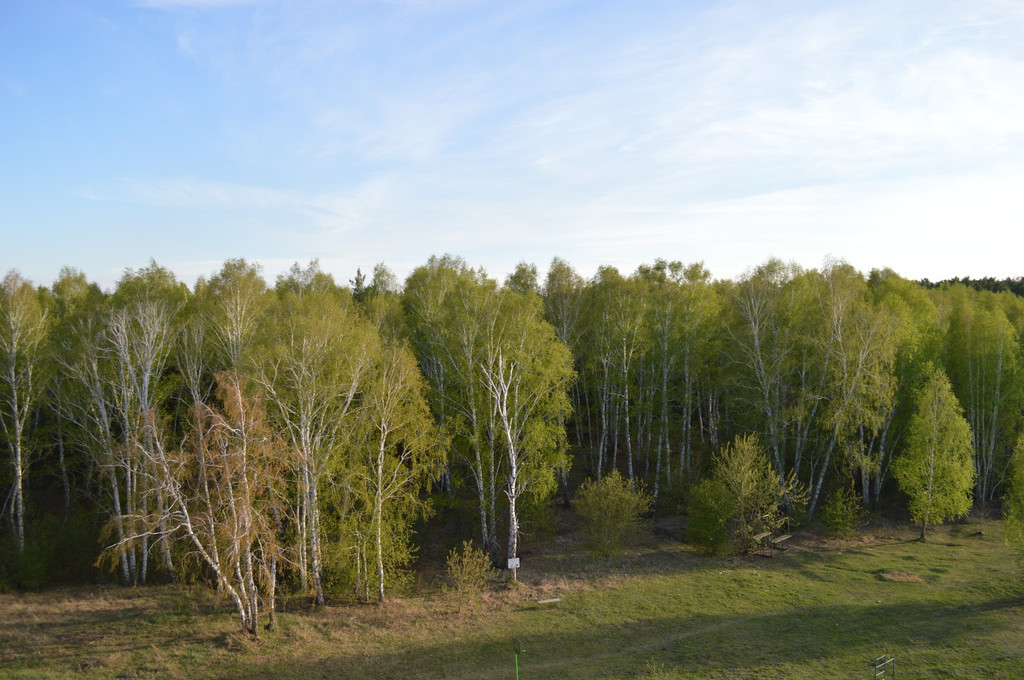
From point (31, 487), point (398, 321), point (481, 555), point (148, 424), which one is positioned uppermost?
point (398, 321)

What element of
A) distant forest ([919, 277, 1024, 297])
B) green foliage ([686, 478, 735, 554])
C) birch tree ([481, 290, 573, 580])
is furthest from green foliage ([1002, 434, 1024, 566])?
distant forest ([919, 277, 1024, 297])

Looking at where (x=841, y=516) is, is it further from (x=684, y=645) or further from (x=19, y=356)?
(x=19, y=356)

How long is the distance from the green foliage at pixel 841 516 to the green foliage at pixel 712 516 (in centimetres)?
771

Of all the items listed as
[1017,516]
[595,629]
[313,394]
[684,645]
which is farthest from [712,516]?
[313,394]

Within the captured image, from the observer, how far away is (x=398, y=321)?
40000mm

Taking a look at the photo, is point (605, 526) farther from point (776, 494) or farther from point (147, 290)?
point (147, 290)

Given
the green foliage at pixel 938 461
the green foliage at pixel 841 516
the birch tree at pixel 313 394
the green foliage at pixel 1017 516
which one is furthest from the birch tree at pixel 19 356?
the green foliage at pixel 938 461

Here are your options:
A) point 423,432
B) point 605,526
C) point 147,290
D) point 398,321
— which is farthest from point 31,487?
point 605,526

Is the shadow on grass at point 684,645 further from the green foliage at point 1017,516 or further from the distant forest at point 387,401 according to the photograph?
the distant forest at point 387,401

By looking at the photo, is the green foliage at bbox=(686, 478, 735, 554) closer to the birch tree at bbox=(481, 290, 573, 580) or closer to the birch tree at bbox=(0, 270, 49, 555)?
the birch tree at bbox=(481, 290, 573, 580)

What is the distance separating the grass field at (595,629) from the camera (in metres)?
19.5

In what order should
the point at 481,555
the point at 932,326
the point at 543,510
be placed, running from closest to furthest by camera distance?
the point at 481,555 < the point at 543,510 < the point at 932,326

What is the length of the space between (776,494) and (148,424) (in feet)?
101

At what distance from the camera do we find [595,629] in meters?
22.8
